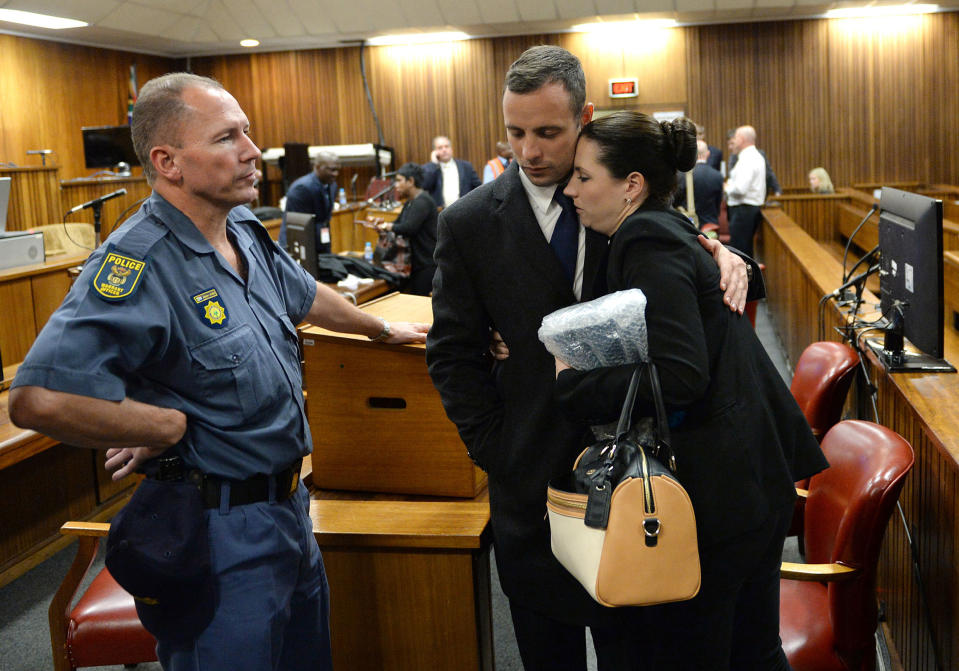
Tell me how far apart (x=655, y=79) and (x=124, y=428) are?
1193 centimetres

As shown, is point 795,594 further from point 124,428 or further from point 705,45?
point 705,45

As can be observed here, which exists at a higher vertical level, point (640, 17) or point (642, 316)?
point (640, 17)

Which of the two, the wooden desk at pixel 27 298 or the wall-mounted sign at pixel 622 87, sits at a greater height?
the wall-mounted sign at pixel 622 87

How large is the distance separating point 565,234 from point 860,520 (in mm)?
877

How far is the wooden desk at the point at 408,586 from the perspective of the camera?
6.61ft

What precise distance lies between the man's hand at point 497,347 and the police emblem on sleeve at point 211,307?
0.48 m

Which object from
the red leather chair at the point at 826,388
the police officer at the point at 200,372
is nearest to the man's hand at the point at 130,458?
the police officer at the point at 200,372

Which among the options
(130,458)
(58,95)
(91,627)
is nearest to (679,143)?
(130,458)

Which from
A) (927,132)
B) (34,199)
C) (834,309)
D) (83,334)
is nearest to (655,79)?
(927,132)

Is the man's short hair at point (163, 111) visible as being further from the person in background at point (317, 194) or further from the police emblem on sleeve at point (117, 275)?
the person in background at point (317, 194)

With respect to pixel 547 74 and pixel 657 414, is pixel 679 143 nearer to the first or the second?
pixel 547 74

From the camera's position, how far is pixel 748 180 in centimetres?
909

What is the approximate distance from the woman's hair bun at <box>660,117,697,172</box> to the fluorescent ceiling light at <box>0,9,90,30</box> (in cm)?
996

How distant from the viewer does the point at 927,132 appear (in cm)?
1225
